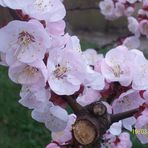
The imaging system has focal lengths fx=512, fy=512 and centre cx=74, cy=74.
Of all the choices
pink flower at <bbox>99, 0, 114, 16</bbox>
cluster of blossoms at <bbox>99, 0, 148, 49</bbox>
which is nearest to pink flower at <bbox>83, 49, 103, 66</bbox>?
cluster of blossoms at <bbox>99, 0, 148, 49</bbox>

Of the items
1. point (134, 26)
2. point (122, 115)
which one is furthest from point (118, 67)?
point (134, 26)

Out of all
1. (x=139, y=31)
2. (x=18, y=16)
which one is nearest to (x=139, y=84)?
(x=18, y=16)

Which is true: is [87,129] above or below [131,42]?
above

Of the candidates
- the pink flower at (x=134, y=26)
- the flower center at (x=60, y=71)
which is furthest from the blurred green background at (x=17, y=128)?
the flower center at (x=60, y=71)

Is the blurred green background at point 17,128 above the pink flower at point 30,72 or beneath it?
beneath

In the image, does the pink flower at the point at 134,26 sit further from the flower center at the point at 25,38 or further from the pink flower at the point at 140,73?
the flower center at the point at 25,38

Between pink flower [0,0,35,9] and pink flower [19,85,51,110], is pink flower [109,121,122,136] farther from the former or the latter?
pink flower [0,0,35,9]

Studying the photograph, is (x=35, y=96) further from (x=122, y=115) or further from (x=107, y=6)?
(x=107, y=6)

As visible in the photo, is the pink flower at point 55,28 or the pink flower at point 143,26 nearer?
the pink flower at point 55,28
